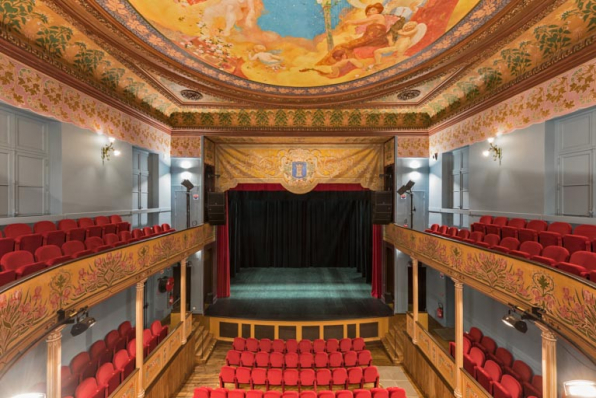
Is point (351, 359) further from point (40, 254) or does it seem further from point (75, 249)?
point (40, 254)

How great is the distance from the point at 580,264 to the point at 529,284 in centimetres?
83

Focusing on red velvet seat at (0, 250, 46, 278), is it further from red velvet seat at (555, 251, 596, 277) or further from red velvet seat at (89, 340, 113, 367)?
red velvet seat at (555, 251, 596, 277)

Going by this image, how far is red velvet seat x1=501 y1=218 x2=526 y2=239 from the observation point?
656 cm

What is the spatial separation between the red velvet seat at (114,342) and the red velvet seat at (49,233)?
3539 millimetres

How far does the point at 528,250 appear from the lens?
18.8ft

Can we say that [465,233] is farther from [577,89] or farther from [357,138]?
[357,138]

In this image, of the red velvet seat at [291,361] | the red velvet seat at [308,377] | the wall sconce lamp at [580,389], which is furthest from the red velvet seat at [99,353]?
the wall sconce lamp at [580,389]

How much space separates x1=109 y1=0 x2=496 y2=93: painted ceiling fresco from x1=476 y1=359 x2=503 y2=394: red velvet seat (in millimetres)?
7262

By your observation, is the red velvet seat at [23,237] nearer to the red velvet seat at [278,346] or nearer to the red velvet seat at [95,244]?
the red velvet seat at [95,244]

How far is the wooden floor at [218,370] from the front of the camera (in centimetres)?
869

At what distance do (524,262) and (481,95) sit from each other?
5939 mm

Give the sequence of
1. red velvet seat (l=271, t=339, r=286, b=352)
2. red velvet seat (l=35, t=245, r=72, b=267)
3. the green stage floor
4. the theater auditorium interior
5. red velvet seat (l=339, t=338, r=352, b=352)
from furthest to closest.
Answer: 1. the green stage floor
2. red velvet seat (l=339, t=338, r=352, b=352)
3. red velvet seat (l=271, t=339, r=286, b=352)
4. the theater auditorium interior
5. red velvet seat (l=35, t=245, r=72, b=267)

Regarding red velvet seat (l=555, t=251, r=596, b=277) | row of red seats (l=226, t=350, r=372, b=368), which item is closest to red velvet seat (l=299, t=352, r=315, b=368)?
row of red seats (l=226, t=350, r=372, b=368)

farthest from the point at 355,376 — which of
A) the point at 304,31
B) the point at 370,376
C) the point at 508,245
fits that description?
the point at 304,31
